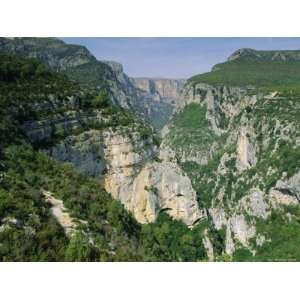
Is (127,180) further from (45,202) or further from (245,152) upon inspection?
(245,152)

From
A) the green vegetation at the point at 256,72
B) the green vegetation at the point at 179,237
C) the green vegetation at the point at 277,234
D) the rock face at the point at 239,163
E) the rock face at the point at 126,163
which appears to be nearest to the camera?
the rock face at the point at 126,163

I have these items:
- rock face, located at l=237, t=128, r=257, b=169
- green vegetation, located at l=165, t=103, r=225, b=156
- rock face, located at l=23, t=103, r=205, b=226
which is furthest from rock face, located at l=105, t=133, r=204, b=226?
green vegetation, located at l=165, t=103, r=225, b=156

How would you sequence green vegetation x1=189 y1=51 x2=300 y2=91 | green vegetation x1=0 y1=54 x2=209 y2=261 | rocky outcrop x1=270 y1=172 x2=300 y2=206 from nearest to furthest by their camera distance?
green vegetation x1=0 y1=54 x2=209 y2=261 < rocky outcrop x1=270 y1=172 x2=300 y2=206 < green vegetation x1=189 y1=51 x2=300 y2=91

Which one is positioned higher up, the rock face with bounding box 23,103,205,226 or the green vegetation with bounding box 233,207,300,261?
the rock face with bounding box 23,103,205,226

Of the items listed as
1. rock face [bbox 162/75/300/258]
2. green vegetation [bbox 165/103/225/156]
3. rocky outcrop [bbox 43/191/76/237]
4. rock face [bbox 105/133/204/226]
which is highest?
rocky outcrop [bbox 43/191/76/237]

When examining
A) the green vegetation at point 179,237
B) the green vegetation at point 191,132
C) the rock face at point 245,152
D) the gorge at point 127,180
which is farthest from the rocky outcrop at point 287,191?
the green vegetation at point 191,132

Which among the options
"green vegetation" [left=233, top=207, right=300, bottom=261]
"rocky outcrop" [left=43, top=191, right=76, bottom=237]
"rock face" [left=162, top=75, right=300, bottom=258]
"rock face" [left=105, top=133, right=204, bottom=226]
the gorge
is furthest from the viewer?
"rock face" [left=162, top=75, right=300, bottom=258]

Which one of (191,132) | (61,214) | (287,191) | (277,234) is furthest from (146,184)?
(191,132)

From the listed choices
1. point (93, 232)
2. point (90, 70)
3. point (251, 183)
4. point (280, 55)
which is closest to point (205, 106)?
point (280, 55)

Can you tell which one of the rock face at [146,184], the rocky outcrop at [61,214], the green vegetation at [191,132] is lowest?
the green vegetation at [191,132]

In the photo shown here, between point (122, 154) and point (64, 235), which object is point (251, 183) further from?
point (64, 235)

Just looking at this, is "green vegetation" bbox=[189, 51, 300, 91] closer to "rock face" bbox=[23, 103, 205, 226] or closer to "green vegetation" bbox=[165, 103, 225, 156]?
"green vegetation" bbox=[165, 103, 225, 156]

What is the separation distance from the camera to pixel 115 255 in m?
21.2

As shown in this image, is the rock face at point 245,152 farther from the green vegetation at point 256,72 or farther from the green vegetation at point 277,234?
the green vegetation at point 277,234
